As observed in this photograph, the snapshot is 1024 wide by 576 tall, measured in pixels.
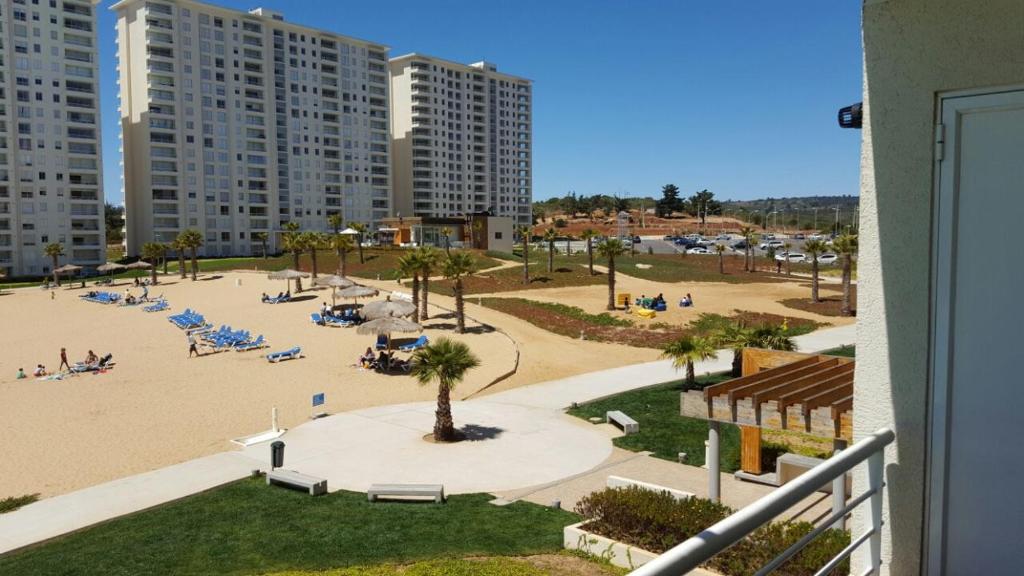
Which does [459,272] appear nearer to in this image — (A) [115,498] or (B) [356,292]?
(B) [356,292]

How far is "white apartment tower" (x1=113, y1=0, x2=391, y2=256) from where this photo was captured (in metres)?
90.9

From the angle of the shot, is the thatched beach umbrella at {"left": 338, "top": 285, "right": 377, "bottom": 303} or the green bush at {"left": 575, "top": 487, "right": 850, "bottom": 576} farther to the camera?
the thatched beach umbrella at {"left": 338, "top": 285, "right": 377, "bottom": 303}

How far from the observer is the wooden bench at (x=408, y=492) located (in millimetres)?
14172

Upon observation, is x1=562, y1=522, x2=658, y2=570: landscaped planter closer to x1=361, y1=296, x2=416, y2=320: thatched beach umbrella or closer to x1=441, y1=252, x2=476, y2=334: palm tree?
x1=361, y1=296, x2=416, y2=320: thatched beach umbrella

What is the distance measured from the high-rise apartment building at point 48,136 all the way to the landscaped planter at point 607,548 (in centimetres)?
8633

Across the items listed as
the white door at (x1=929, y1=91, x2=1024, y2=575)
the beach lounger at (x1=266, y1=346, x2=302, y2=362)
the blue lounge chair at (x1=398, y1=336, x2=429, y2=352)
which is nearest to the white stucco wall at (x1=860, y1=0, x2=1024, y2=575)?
the white door at (x1=929, y1=91, x2=1024, y2=575)

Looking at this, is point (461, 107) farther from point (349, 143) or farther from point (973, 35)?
point (973, 35)

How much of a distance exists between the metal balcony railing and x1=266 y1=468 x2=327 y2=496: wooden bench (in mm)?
13302

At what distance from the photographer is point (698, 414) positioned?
1135 centimetres

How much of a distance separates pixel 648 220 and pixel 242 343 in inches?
5132

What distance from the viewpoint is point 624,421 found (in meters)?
19.8

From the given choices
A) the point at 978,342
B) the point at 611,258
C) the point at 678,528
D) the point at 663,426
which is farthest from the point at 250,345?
the point at 978,342

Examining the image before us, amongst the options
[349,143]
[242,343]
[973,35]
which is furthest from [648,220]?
[973,35]

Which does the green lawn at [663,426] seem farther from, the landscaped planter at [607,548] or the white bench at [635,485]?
the landscaped planter at [607,548]
